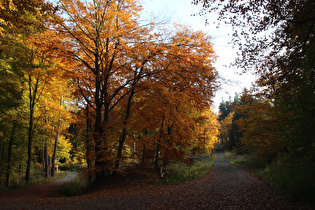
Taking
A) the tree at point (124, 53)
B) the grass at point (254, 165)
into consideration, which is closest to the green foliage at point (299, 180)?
the tree at point (124, 53)

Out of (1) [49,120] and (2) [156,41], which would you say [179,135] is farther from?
(1) [49,120]

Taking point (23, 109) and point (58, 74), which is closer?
point (58, 74)

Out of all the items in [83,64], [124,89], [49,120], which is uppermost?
[83,64]

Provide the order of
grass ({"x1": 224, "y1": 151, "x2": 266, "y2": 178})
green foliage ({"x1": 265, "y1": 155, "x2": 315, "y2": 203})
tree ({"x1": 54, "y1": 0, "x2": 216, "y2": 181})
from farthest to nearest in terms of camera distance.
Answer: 1. grass ({"x1": 224, "y1": 151, "x2": 266, "y2": 178})
2. tree ({"x1": 54, "y1": 0, "x2": 216, "y2": 181})
3. green foliage ({"x1": 265, "y1": 155, "x2": 315, "y2": 203})

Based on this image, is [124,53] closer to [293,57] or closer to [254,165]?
[293,57]

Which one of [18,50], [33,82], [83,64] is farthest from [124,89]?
[33,82]

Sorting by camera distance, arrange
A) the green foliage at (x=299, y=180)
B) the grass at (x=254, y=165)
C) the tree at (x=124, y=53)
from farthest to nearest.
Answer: the grass at (x=254, y=165) → the tree at (x=124, y=53) → the green foliage at (x=299, y=180)

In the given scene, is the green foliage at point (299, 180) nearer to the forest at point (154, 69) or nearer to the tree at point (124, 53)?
the forest at point (154, 69)

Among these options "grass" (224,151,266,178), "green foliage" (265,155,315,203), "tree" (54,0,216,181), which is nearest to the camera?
"green foliage" (265,155,315,203)

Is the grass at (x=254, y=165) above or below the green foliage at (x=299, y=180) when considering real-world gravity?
below

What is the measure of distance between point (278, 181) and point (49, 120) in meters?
17.4

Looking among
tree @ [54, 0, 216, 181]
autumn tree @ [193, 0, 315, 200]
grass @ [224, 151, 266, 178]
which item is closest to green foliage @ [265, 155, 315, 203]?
autumn tree @ [193, 0, 315, 200]

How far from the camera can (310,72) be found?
529 centimetres

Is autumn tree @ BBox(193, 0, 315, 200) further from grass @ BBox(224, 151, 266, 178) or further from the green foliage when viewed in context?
grass @ BBox(224, 151, 266, 178)
